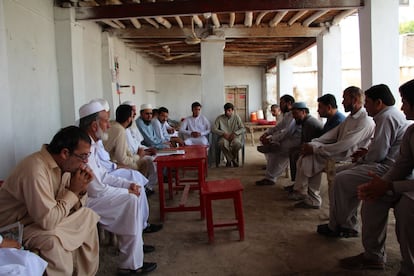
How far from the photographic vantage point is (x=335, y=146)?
390 centimetres

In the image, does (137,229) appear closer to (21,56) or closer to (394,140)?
(394,140)

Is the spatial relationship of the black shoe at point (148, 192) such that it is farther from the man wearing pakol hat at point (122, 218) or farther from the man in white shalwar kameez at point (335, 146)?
the man wearing pakol hat at point (122, 218)

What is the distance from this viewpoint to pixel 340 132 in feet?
13.3

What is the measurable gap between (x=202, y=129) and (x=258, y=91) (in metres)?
8.86

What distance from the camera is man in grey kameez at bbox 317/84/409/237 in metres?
2.96

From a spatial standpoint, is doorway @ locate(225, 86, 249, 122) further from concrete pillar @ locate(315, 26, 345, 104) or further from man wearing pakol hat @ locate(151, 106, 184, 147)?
man wearing pakol hat @ locate(151, 106, 184, 147)

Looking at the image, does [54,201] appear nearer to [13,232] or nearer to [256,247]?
[13,232]

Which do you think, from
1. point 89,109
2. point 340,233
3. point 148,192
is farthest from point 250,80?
point 89,109

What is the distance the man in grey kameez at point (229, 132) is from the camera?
23.6 feet

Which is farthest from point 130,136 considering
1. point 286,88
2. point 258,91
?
point 258,91

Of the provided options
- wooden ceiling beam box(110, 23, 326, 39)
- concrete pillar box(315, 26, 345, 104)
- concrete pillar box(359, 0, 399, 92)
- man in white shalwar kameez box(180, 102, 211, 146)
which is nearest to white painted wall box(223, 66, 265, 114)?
concrete pillar box(315, 26, 345, 104)

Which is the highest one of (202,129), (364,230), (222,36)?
(222,36)

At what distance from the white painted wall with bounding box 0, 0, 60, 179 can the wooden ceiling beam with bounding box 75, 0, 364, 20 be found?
28.2 inches

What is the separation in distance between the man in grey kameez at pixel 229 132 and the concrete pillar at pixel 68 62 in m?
2.97
